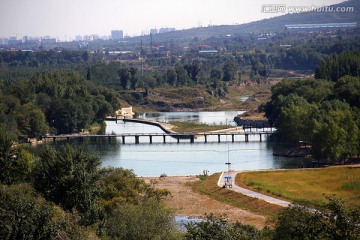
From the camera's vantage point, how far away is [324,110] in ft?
200

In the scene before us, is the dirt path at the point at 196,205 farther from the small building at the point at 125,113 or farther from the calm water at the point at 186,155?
the small building at the point at 125,113

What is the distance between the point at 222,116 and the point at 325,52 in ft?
194

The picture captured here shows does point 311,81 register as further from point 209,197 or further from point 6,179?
point 6,179

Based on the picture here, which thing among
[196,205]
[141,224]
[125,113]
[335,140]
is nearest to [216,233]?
[141,224]

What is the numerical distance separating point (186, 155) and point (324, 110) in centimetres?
1045

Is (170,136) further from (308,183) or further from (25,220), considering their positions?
(25,220)

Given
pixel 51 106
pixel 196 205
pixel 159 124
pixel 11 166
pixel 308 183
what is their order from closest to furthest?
1. pixel 11 166
2. pixel 196 205
3. pixel 308 183
4. pixel 51 106
5. pixel 159 124

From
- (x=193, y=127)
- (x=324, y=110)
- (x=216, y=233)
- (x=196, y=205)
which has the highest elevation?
(x=216, y=233)

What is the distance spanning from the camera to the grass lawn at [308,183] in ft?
129

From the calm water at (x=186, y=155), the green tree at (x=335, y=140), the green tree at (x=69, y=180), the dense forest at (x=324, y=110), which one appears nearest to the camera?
the green tree at (x=69, y=180)

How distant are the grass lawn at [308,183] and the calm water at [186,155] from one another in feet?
16.7

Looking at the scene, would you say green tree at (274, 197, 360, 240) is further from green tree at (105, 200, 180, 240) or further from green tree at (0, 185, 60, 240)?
green tree at (0, 185, 60, 240)

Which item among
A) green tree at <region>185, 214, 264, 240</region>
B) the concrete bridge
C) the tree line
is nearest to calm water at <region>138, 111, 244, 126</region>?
the tree line

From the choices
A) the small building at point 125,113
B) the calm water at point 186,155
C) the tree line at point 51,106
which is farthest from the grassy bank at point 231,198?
the small building at point 125,113
